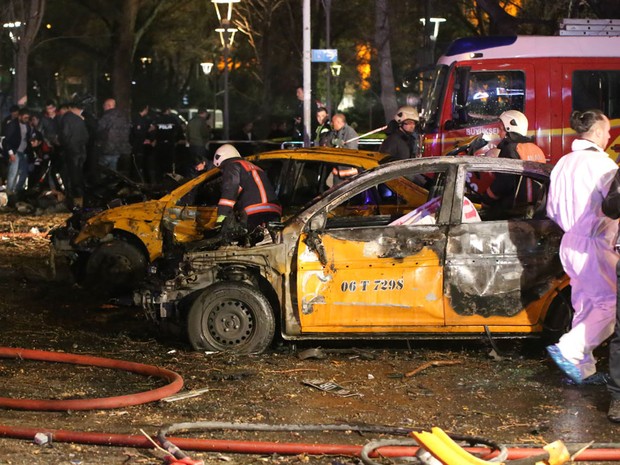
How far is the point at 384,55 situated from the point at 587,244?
1062 inches

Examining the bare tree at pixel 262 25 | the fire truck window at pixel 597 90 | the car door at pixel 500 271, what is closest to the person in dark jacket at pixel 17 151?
the fire truck window at pixel 597 90

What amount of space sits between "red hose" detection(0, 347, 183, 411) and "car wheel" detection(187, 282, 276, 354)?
32.9 inches

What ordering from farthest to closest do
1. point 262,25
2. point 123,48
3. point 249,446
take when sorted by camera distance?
point 262,25, point 123,48, point 249,446

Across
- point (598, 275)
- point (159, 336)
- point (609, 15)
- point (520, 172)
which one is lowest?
point (159, 336)

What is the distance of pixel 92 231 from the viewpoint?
39.3 ft

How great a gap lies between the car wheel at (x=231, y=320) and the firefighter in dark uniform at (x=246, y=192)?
1.34 m

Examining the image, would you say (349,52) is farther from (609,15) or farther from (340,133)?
(340,133)

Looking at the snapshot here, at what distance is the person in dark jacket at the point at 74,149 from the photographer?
2119cm

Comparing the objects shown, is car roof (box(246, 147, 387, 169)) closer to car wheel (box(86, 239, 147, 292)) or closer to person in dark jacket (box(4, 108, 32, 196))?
car wheel (box(86, 239, 147, 292))

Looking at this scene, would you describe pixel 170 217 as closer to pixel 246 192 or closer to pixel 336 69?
pixel 246 192

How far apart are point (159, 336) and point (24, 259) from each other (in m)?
5.20

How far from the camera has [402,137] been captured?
14.0m

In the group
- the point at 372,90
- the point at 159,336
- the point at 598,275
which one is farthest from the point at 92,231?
the point at 372,90

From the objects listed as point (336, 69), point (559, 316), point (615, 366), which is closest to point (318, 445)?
point (615, 366)
